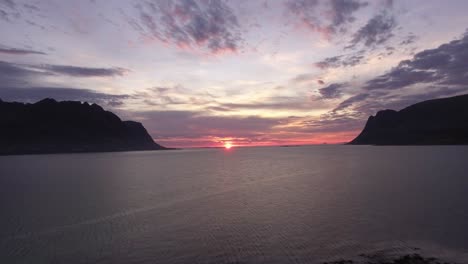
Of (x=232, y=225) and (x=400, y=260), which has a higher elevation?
(x=400, y=260)

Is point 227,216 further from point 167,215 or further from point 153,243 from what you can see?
point 153,243

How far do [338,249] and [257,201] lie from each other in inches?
710

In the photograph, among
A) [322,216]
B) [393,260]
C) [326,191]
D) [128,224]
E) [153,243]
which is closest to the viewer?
[393,260]

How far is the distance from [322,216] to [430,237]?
9.36 m

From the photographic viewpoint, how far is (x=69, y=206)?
3447 centimetres

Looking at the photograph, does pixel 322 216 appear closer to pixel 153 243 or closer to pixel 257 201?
pixel 257 201

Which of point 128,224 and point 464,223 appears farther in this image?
point 128,224

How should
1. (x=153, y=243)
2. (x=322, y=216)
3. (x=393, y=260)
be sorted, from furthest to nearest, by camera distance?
(x=322, y=216)
(x=153, y=243)
(x=393, y=260)

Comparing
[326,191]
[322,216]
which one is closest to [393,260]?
[322,216]

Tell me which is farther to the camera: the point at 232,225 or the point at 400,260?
the point at 232,225

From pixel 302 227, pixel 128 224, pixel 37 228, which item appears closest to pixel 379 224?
pixel 302 227

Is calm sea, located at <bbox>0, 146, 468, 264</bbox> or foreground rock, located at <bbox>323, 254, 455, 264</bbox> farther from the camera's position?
calm sea, located at <bbox>0, 146, 468, 264</bbox>

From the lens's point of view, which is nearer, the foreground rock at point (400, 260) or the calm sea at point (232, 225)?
the foreground rock at point (400, 260)

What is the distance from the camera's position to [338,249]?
19.3 meters
